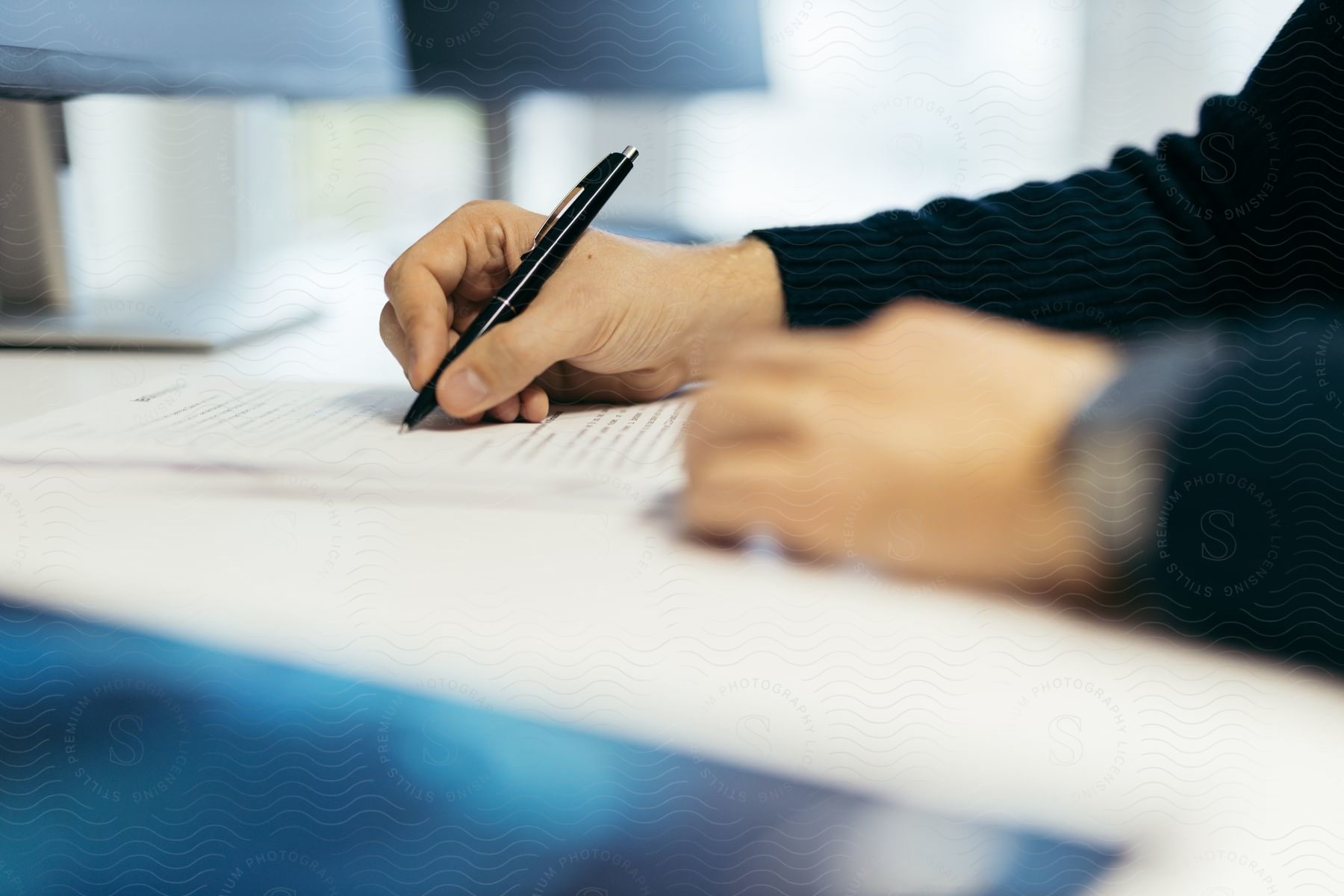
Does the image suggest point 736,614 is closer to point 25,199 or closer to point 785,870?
point 785,870

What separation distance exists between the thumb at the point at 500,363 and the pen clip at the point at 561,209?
0.02 m

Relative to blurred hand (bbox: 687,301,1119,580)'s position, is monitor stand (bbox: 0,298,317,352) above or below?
above

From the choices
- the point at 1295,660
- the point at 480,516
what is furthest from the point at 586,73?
the point at 1295,660

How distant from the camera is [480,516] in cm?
23

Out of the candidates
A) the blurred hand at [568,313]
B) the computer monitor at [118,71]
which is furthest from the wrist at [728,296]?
the computer monitor at [118,71]

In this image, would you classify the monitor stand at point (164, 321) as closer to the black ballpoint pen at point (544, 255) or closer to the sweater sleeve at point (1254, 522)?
the black ballpoint pen at point (544, 255)

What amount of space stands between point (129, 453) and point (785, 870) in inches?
7.6

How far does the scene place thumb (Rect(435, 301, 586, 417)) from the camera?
24cm


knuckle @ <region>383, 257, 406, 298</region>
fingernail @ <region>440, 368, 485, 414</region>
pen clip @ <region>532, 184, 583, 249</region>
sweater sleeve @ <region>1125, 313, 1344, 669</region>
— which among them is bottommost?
sweater sleeve @ <region>1125, 313, 1344, 669</region>

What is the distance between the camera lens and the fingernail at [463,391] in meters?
0.24

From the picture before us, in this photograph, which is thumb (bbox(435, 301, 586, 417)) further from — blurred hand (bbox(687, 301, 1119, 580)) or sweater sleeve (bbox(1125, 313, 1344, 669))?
sweater sleeve (bbox(1125, 313, 1344, 669))

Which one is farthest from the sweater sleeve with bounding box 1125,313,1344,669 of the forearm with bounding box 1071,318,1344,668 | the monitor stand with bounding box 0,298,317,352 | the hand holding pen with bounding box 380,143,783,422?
the monitor stand with bounding box 0,298,317,352

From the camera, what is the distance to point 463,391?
0.81 ft

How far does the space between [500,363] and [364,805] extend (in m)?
0.11
